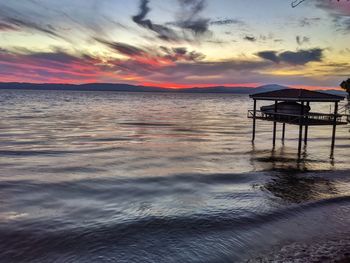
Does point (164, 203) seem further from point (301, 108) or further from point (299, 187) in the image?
point (301, 108)

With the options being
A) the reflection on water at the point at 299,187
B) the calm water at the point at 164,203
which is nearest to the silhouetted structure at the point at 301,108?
the calm water at the point at 164,203

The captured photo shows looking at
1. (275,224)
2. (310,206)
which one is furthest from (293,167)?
(275,224)

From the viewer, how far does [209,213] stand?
14.2 metres

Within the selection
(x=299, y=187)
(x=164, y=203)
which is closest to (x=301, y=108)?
(x=299, y=187)

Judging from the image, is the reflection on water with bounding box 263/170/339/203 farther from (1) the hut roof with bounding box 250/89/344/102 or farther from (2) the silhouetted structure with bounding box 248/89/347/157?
(1) the hut roof with bounding box 250/89/344/102

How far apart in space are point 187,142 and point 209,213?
22.0 meters

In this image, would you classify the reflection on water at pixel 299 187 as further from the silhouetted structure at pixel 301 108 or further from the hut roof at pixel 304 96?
the hut roof at pixel 304 96

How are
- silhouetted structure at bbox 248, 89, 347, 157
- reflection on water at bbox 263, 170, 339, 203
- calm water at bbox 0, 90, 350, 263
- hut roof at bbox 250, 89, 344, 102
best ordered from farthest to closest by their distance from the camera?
silhouetted structure at bbox 248, 89, 347, 157 < hut roof at bbox 250, 89, 344, 102 < reflection on water at bbox 263, 170, 339, 203 < calm water at bbox 0, 90, 350, 263

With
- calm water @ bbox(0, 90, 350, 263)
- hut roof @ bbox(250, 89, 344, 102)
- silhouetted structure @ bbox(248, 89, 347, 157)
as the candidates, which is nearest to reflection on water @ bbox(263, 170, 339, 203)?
calm water @ bbox(0, 90, 350, 263)

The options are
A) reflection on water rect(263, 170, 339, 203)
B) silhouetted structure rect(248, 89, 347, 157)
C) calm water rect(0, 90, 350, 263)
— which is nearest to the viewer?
calm water rect(0, 90, 350, 263)

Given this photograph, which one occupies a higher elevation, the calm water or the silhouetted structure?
the silhouetted structure

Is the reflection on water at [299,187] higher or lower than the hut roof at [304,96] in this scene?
lower

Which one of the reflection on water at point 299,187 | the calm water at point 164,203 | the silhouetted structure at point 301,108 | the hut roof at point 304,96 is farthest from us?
the silhouetted structure at point 301,108

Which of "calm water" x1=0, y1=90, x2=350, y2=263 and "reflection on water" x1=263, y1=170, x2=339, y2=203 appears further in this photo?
"reflection on water" x1=263, y1=170, x2=339, y2=203
